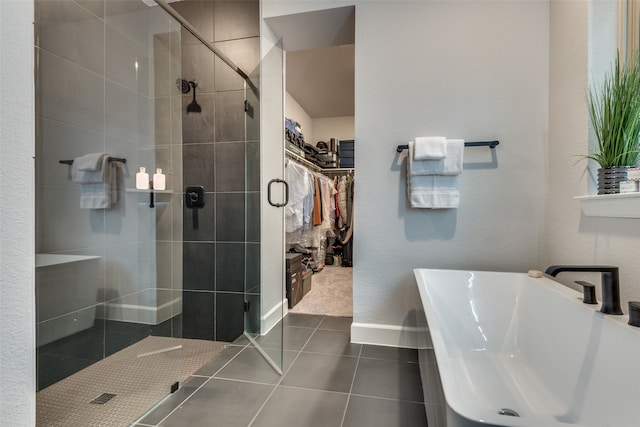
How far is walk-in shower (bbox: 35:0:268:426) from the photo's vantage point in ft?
4.71

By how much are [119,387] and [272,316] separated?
43.3 inches

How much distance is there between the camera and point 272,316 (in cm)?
236

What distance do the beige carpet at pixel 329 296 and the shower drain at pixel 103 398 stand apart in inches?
61.4

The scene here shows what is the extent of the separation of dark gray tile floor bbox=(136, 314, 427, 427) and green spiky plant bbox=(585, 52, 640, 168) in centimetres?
147

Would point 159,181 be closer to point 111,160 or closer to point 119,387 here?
point 111,160

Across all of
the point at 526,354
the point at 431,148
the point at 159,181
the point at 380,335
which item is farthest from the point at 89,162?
the point at 526,354

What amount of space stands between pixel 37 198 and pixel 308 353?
68.9 inches

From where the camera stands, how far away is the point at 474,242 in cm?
200

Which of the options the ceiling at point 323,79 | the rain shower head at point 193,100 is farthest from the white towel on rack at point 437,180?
the ceiling at point 323,79

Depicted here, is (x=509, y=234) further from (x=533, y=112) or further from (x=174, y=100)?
(x=174, y=100)

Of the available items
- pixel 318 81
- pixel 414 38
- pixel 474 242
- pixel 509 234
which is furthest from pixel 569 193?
pixel 318 81

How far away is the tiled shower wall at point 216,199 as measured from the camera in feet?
7.25

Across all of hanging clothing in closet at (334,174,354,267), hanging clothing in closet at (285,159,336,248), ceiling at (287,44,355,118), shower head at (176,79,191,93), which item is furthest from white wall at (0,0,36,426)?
hanging clothing in closet at (334,174,354,267)

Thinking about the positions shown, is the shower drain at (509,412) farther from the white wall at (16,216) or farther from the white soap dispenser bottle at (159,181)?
the white soap dispenser bottle at (159,181)
